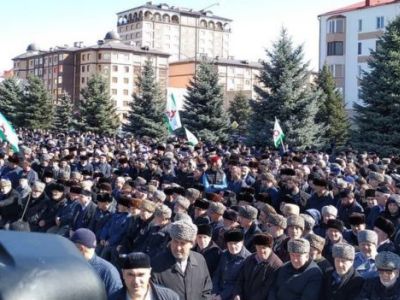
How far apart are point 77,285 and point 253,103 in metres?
29.2

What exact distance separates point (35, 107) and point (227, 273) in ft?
151

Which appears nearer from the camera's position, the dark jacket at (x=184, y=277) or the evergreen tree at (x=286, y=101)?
the dark jacket at (x=184, y=277)

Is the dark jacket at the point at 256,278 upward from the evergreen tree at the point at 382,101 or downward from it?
downward

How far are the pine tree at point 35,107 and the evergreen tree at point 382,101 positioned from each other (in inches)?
1134

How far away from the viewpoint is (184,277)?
599 cm

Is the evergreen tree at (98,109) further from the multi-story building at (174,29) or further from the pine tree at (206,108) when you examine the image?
the multi-story building at (174,29)

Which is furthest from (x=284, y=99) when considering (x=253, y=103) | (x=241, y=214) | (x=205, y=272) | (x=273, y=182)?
→ (x=205, y=272)

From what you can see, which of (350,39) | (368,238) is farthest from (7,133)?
(350,39)

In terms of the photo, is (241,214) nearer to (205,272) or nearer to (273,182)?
(205,272)

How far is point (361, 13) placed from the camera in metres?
66.1

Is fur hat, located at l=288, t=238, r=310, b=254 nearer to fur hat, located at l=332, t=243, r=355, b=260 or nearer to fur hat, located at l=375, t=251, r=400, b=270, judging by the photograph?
fur hat, located at l=332, t=243, r=355, b=260

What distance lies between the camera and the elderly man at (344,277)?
5.80 m

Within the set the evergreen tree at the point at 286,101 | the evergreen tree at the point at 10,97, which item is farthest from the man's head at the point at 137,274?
the evergreen tree at the point at 10,97

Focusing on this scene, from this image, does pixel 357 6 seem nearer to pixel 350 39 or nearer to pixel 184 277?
pixel 350 39
